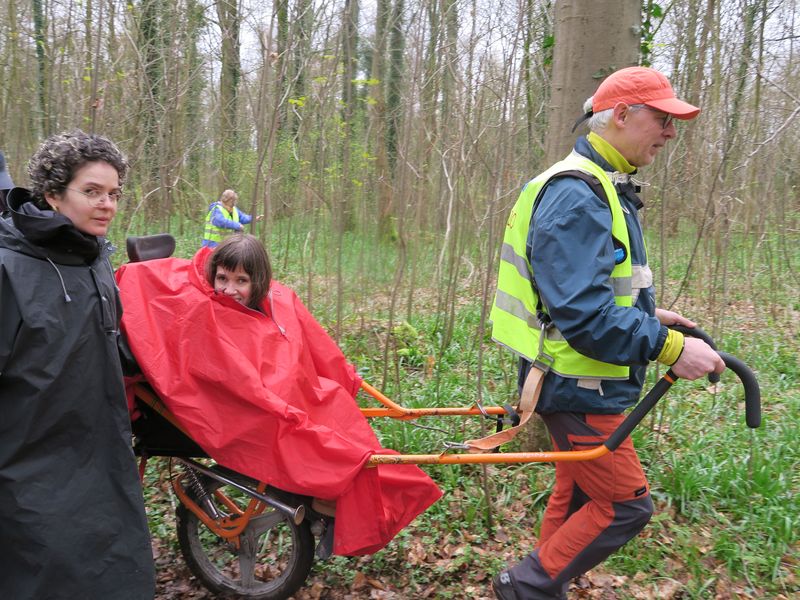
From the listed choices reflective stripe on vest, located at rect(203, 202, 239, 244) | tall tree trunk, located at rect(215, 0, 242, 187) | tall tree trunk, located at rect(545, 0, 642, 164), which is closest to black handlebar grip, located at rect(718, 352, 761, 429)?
tall tree trunk, located at rect(545, 0, 642, 164)

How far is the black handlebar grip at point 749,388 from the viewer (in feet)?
7.64

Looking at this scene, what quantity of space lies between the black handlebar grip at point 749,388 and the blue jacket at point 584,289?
308mm

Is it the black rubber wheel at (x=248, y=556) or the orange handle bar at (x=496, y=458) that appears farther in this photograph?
the black rubber wheel at (x=248, y=556)

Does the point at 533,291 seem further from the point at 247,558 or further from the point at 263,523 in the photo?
the point at 247,558

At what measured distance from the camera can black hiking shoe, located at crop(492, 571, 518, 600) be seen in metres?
2.75

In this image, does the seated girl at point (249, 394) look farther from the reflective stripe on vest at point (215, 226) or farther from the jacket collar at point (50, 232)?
the reflective stripe on vest at point (215, 226)

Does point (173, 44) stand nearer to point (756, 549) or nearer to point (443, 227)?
point (443, 227)

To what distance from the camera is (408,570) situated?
347cm

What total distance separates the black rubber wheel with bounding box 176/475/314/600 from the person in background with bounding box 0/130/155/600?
2.47 ft

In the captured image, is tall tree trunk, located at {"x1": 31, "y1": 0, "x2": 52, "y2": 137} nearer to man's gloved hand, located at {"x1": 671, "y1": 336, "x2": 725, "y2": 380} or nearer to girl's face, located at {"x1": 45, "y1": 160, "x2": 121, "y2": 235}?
girl's face, located at {"x1": 45, "y1": 160, "x2": 121, "y2": 235}

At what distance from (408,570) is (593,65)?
3044 mm

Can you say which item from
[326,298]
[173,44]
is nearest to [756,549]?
[326,298]

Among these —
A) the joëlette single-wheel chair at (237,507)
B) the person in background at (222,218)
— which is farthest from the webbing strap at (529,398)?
the person in background at (222,218)

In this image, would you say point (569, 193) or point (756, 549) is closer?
point (569, 193)
